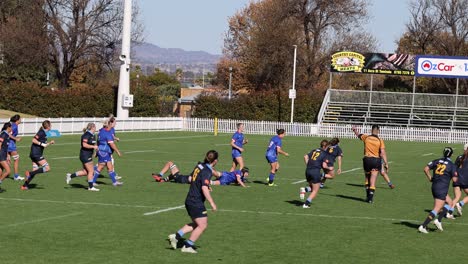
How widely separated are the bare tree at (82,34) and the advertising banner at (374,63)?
2067 centimetres

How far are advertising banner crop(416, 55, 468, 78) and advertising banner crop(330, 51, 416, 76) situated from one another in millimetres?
1630

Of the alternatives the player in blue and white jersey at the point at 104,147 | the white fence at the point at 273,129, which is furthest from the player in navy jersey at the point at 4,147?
the white fence at the point at 273,129

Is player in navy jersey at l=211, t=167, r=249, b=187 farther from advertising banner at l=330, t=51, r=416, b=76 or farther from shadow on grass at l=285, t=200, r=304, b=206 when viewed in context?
advertising banner at l=330, t=51, r=416, b=76

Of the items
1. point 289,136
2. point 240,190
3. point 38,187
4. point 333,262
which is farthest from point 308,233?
point 289,136

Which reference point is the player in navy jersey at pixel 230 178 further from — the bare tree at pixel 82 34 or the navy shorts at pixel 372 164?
the bare tree at pixel 82 34

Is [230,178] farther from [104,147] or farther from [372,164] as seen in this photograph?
[372,164]

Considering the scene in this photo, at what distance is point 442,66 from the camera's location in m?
64.4

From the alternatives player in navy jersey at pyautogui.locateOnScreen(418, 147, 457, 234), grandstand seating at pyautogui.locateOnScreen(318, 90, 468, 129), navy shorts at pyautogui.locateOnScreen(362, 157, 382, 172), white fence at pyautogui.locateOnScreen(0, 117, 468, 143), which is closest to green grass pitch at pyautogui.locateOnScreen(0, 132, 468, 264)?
player in navy jersey at pyautogui.locateOnScreen(418, 147, 457, 234)

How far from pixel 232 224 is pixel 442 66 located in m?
51.7

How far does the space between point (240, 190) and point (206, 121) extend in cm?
3974

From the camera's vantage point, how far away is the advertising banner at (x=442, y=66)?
63875 millimetres

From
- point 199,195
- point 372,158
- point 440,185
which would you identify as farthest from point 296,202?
point 199,195

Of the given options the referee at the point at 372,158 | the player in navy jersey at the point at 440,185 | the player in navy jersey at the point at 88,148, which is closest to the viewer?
the player in navy jersey at the point at 440,185

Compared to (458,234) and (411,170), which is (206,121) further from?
(458,234)
